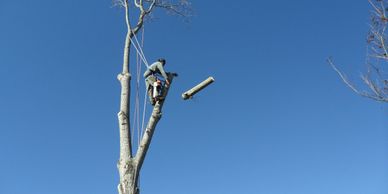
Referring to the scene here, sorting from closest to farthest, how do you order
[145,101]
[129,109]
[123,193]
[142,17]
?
1. [123,193]
2. [129,109]
3. [145,101]
4. [142,17]

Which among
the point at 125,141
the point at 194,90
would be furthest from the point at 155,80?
the point at 125,141

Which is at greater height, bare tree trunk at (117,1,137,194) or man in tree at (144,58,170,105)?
man in tree at (144,58,170,105)

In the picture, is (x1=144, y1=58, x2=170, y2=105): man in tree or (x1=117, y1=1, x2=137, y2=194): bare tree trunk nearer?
(x1=117, y1=1, x2=137, y2=194): bare tree trunk

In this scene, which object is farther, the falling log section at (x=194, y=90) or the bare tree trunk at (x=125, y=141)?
the falling log section at (x=194, y=90)

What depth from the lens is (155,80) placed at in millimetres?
5449

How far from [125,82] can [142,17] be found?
1275mm

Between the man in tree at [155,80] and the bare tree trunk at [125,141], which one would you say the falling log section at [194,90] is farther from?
the bare tree trunk at [125,141]

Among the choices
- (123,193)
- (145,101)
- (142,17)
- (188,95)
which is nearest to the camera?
(123,193)

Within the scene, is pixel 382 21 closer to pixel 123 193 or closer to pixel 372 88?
pixel 372 88

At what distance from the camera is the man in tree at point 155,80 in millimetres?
5057

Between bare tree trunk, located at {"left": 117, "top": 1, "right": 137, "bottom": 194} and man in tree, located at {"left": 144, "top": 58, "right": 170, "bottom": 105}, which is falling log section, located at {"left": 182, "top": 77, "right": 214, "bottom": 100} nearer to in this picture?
man in tree, located at {"left": 144, "top": 58, "right": 170, "bottom": 105}

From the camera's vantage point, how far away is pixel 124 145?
436cm

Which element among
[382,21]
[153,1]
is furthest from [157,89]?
[382,21]

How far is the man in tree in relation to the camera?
5057 mm
